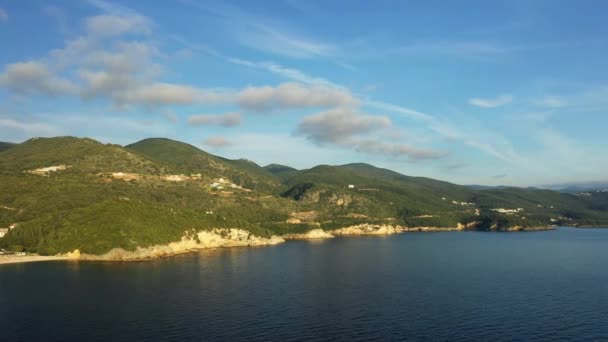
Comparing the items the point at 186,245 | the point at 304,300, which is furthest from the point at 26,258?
the point at 304,300

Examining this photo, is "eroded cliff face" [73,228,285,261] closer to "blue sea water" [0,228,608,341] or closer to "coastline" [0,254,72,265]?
"coastline" [0,254,72,265]

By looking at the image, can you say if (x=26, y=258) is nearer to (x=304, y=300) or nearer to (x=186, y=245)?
(x=186, y=245)

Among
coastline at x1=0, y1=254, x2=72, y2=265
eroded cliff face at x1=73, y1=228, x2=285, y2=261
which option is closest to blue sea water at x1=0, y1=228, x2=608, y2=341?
coastline at x1=0, y1=254, x2=72, y2=265

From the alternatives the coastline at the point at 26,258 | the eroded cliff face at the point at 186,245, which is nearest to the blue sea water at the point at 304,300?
the coastline at the point at 26,258

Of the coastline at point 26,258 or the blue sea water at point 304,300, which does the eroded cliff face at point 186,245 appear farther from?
the blue sea water at point 304,300

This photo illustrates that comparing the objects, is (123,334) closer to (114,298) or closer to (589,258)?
(114,298)
